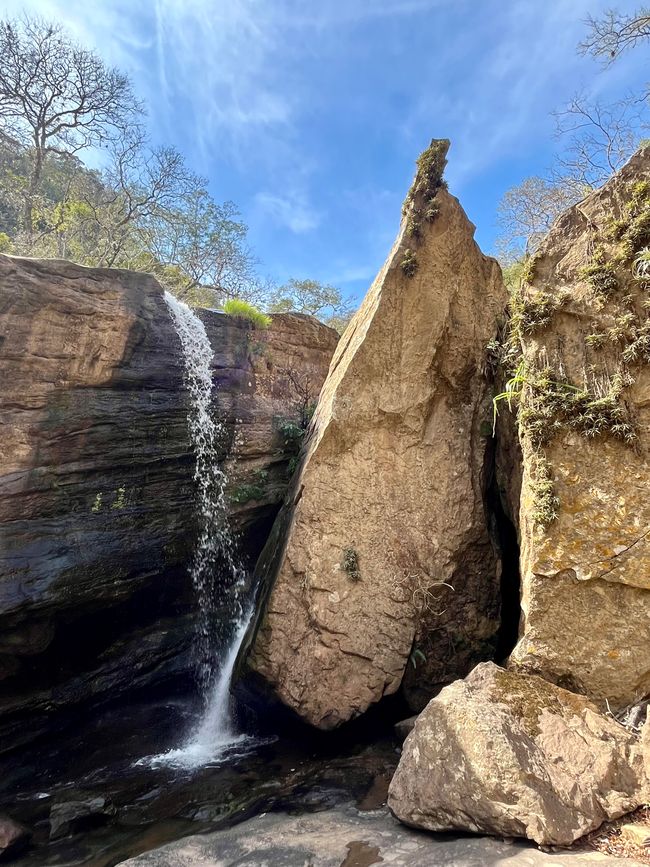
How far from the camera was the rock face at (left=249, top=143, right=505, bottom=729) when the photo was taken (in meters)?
6.89

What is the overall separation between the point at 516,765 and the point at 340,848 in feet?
5.30

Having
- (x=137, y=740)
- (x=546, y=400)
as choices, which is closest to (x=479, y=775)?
(x=546, y=400)

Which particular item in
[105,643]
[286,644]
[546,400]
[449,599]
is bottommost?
[105,643]

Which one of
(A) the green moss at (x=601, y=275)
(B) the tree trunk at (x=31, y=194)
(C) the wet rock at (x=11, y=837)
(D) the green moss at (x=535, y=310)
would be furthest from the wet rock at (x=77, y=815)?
(B) the tree trunk at (x=31, y=194)

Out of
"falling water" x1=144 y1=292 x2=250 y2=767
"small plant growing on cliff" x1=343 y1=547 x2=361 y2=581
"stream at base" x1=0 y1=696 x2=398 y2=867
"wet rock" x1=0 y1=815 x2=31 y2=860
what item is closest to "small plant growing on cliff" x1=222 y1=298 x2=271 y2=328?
"falling water" x1=144 y1=292 x2=250 y2=767

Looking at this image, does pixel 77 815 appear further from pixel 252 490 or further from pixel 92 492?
pixel 252 490

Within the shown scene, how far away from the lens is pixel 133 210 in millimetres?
19516

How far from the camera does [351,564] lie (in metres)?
7.25

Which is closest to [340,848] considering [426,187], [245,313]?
[426,187]

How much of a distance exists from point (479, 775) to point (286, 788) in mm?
2974

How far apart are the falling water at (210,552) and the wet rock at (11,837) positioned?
10.8 feet

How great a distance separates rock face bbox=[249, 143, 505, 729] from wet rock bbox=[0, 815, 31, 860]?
3.06 meters

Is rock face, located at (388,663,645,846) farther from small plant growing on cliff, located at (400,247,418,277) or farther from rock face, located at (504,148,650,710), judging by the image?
small plant growing on cliff, located at (400,247,418,277)

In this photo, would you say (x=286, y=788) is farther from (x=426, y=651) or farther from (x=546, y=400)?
(x=546, y=400)
